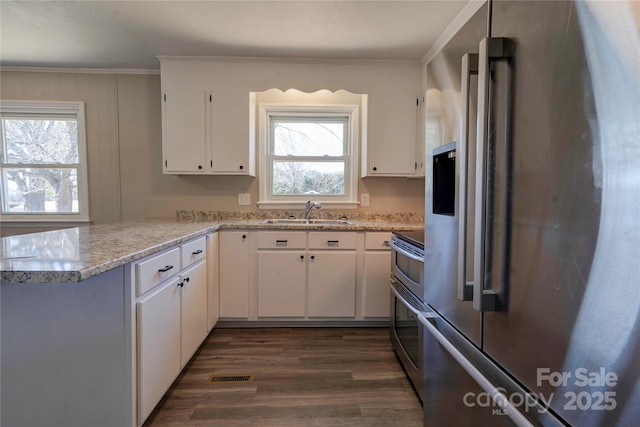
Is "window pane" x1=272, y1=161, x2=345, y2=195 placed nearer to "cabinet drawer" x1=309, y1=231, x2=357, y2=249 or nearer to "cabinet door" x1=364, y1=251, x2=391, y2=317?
"cabinet drawer" x1=309, y1=231, x2=357, y2=249

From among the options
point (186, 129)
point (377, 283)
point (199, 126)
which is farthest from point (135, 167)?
point (377, 283)

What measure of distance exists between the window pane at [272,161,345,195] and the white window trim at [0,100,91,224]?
6.17 feet

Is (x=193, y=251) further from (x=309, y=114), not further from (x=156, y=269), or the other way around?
(x=309, y=114)

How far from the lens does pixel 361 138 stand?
3.00 metres

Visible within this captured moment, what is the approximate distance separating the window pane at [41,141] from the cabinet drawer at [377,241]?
2.95 metres

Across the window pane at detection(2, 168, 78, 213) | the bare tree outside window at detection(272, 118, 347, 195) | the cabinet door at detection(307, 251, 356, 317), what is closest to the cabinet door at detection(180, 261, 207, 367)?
the cabinet door at detection(307, 251, 356, 317)

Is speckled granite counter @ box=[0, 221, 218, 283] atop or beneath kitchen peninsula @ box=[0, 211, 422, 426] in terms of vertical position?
atop

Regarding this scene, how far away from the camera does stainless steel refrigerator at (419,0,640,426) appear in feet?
1.57

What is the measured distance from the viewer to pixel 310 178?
10.1 ft

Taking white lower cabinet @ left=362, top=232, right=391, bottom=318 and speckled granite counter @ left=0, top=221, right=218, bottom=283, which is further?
white lower cabinet @ left=362, top=232, right=391, bottom=318

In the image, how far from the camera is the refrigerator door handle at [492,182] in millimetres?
722

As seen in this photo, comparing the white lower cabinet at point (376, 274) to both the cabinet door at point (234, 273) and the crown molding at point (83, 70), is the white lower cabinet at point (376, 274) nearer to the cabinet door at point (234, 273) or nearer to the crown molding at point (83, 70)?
the cabinet door at point (234, 273)

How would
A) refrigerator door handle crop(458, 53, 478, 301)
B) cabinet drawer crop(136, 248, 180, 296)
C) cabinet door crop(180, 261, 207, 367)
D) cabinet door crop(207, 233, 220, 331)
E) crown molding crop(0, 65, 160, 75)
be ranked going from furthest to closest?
crown molding crop(0, 65, 160, 75), cabinet door crop(207, 233, 220, 331), cabinet door crop(180, 261, 207, 367), cabinet drawer crop(136, 248, 180, 296), refrigerator door handle crop(458, 53, 478, 301)

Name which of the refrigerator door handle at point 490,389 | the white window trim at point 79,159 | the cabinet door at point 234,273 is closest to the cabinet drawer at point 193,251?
the cabinet door at point 234,273
